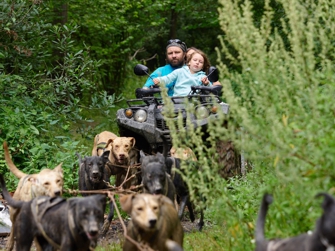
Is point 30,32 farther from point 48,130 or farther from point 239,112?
point 239,112

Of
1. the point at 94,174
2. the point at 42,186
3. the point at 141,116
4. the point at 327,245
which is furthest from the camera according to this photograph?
the point at 141,116

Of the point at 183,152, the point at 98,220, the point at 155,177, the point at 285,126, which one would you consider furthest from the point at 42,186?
the point at 285,126

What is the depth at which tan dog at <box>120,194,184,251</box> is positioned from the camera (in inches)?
242

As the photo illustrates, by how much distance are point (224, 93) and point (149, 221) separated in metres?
1.10

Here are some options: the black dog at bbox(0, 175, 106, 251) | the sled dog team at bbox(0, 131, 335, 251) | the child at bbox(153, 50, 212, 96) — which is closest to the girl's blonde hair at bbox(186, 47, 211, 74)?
the child at bbox(153, 50, 212, 96)

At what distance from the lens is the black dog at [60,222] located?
6.19 m

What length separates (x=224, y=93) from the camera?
19.4ft

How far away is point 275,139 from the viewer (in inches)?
215

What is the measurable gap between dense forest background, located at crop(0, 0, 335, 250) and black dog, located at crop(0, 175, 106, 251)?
2.60 feet

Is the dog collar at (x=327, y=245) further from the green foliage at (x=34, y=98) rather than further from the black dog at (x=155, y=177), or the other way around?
the green foliage at (x=34, y=98)

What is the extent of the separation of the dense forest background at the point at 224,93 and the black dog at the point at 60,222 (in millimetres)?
794

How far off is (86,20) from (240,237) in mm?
14063

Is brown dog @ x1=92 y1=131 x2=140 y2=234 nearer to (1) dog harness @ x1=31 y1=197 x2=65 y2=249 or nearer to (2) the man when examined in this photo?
(2) the man

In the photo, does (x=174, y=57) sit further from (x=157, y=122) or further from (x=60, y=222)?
(x=60, y=222)
